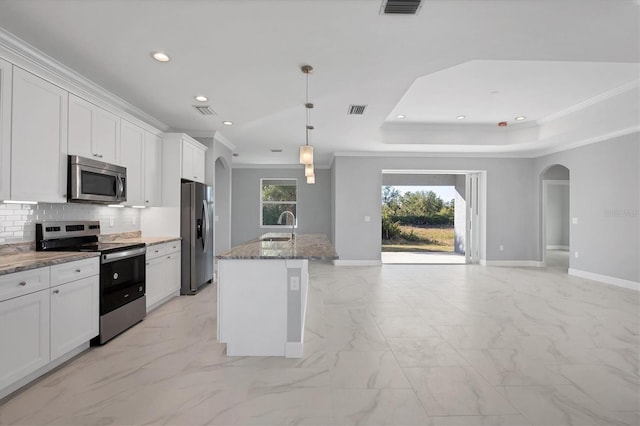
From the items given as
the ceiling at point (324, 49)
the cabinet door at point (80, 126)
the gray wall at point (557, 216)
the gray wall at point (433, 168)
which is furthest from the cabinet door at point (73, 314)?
the gray wall at point (557, 216)

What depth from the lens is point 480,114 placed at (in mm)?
5281

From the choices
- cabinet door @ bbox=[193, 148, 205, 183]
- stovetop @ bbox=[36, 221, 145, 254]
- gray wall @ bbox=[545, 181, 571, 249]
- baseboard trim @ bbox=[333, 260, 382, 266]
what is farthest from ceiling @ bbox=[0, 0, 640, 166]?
gray wall @ bbox=[545, 181, 571, 249]

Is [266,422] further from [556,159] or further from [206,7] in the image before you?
[556,159]

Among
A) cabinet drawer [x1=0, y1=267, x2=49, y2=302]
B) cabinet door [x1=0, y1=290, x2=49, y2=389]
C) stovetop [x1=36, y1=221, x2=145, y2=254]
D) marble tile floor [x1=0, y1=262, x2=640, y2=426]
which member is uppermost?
stovetop [x1=36, y1=221, x2=145, y2=254]

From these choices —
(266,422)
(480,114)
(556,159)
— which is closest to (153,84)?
(266,422)

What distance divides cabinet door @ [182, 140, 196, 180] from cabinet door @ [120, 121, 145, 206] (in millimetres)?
604

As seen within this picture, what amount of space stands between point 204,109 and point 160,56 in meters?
1.39

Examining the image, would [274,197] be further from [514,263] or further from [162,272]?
[514,263]

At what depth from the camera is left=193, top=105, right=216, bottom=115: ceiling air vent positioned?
12.9ft

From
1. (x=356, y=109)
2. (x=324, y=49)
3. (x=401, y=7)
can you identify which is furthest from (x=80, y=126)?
(x=356, y=109)

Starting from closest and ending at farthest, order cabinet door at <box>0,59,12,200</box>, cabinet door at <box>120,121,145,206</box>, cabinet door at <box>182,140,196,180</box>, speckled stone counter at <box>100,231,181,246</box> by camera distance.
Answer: cabinet door at <box>0,59,12,200</box> < cabinet door at <box>120,121,145,206</box> < speckled stone counter at <box>100,231,181,246</box> < cabinet door at <box>182,140,196,180</box>

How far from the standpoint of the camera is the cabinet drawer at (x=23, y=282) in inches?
74.3

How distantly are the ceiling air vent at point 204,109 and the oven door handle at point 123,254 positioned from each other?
6.04 feet

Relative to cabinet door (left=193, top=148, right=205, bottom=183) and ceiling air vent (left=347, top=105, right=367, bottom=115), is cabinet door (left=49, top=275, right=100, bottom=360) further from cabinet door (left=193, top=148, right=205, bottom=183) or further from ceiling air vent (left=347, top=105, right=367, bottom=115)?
ceiling air vent (left=347, top=105, right=367, bottom=115)
